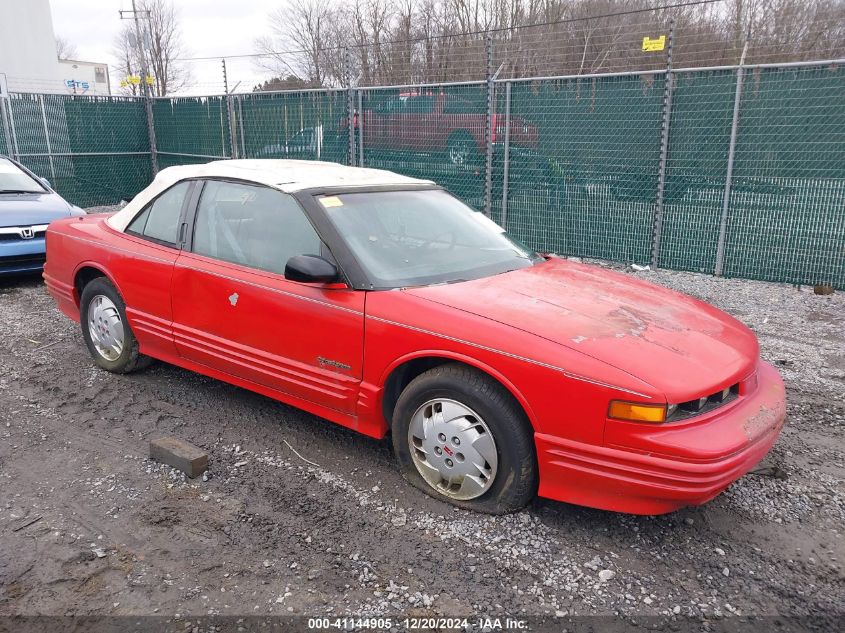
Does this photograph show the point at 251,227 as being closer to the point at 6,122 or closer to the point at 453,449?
the point at 453,449

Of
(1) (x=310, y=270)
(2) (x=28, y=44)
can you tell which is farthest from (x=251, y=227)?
(2) (x=28, y=44)

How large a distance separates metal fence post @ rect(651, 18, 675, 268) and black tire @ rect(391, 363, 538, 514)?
20.8ft

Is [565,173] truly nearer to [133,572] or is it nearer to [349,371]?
[349,371]

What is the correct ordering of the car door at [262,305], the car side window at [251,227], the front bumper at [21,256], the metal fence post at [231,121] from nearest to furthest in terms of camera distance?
the car door at [262,305]
the car side window at [251,227]
the front bumper at [21,256]
the metal fence post at [231,121]

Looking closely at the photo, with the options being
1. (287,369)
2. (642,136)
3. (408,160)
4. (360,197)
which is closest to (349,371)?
(287,369)

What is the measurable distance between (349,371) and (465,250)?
3.50ft

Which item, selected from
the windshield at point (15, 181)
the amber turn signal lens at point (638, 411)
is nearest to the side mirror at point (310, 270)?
the amber turn signal lens at point (638, 411)

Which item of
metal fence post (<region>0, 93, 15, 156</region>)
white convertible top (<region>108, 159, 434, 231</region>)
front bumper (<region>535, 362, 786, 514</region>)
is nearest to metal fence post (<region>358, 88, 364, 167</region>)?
white convertible top (<region>108, 159, 434, 231</region>)

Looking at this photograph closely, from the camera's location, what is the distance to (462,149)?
32.7ft

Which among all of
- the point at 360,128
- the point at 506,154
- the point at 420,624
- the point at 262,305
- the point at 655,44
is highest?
the point at 655,44

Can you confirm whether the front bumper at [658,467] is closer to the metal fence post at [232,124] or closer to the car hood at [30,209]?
the car hood at [30,209]

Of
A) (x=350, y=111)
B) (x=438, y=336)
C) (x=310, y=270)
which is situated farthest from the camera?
(x=350, y=111)

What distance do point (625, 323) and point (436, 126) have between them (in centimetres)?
752

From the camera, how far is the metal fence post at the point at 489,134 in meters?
9.28
